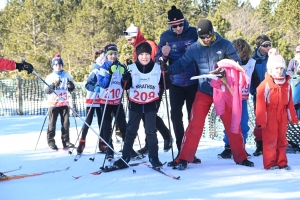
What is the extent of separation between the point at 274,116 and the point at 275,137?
25 cm

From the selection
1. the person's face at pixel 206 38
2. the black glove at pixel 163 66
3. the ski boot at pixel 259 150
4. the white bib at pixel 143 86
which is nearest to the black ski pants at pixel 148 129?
the white bib at pixel 143 86

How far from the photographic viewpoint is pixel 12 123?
11039 mm

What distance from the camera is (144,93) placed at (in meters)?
4.76

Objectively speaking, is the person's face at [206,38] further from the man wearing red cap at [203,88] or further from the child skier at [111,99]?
the child skier at [111,99]

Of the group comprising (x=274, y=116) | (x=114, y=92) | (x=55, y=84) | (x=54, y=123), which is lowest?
(x=54, y=123)

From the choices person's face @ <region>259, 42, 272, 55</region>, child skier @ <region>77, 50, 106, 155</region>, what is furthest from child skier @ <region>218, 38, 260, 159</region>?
child skier @ <region>77, 50, 106, 155</region>

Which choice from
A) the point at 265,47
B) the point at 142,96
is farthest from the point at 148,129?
the point at 265,47

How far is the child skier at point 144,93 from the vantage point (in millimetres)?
4762

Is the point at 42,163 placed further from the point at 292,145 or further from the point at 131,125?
the point at 292,145

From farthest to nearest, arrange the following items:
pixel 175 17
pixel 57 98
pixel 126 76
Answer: pixel 57 98 → pixel 175 17 → pixel 126 76

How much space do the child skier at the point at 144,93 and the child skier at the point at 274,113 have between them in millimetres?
1238

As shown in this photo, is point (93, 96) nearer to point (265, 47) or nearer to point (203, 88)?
point (203, 88)

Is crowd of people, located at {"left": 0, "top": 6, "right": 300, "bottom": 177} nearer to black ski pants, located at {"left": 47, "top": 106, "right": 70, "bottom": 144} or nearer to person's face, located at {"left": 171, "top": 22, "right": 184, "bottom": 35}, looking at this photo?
person's face, located at {"left": 171, "top": 22, "right": 184, "bottom": 35}

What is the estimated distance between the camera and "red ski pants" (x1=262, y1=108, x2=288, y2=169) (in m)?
4.61
